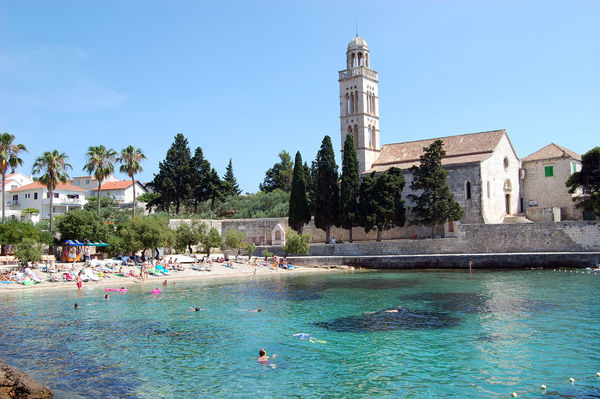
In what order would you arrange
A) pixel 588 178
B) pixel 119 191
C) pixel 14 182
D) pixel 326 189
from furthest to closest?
pixel 119 191, pixel 14 182, pixel 326 189, pixel 588 178

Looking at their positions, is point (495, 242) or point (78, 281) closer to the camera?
point (78, 281)

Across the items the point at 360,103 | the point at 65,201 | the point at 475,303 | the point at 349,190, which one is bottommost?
the point at 475,303

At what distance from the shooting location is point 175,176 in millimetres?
54375

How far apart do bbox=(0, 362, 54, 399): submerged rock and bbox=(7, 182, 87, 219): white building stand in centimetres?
4747

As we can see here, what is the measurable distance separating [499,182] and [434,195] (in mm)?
7067

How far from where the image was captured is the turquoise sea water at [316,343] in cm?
1065

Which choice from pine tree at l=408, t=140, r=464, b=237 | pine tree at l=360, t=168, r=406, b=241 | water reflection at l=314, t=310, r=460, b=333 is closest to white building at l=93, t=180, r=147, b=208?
pine tree at l=360, t=168, r=406, b=241

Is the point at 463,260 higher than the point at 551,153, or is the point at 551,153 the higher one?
the point at 551,153

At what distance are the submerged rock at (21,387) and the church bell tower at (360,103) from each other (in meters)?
39.0

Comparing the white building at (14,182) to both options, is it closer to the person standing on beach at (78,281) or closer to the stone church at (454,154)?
the person standing on beach at (78,281)

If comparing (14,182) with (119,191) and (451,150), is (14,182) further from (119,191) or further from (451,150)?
(451,150)

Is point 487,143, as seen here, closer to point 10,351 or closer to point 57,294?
point 57,294

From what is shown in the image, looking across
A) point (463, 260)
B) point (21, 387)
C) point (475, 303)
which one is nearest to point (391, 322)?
point (475, 303)

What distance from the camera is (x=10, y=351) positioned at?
533 inches
